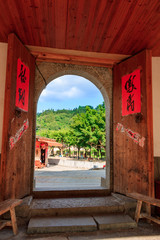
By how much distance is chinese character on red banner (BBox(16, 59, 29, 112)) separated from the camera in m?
3.11

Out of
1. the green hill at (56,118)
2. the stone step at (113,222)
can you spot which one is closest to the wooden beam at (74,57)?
the stone step at (113,222)

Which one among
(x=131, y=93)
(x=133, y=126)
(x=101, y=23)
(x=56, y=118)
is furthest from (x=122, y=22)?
(x=56, y=118)

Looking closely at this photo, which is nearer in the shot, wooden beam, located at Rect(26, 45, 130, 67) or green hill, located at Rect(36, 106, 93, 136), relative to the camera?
wooden beam, located at Rect(26, 45, 130, 67)

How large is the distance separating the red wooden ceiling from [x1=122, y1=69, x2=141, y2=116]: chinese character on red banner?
57 cm

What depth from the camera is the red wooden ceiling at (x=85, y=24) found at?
2.42 m

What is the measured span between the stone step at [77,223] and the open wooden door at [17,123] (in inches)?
26.1

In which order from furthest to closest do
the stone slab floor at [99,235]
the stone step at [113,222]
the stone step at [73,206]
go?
1. the stone step at [73,206]
2. the stone step at [113,222]
3. the stone slab floor at [99,235]

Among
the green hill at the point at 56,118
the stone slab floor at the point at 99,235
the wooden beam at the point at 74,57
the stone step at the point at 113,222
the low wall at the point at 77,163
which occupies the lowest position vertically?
the low wall at the point at 77,163

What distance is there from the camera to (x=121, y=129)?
367 cm

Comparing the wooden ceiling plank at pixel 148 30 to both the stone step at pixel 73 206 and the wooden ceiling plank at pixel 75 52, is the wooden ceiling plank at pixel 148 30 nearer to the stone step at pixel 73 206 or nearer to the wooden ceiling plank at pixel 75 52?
the wooden ceiling plank at pixel 75 52

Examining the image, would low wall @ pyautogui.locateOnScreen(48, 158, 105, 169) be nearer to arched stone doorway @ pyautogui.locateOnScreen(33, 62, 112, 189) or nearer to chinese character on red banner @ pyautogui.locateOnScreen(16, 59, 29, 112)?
arched stone doorway @ pyautogui.locateOnScreen(33, 62, 112, 189)

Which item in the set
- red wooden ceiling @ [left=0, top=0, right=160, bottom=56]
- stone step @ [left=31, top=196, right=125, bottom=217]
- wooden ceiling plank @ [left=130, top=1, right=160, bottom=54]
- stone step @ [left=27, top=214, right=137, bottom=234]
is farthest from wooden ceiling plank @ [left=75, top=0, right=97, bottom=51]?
stone step @ [left=27, top=214, right=137, bottom=234]

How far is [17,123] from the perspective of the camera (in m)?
3.05

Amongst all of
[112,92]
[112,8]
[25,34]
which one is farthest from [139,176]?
[25,34]
